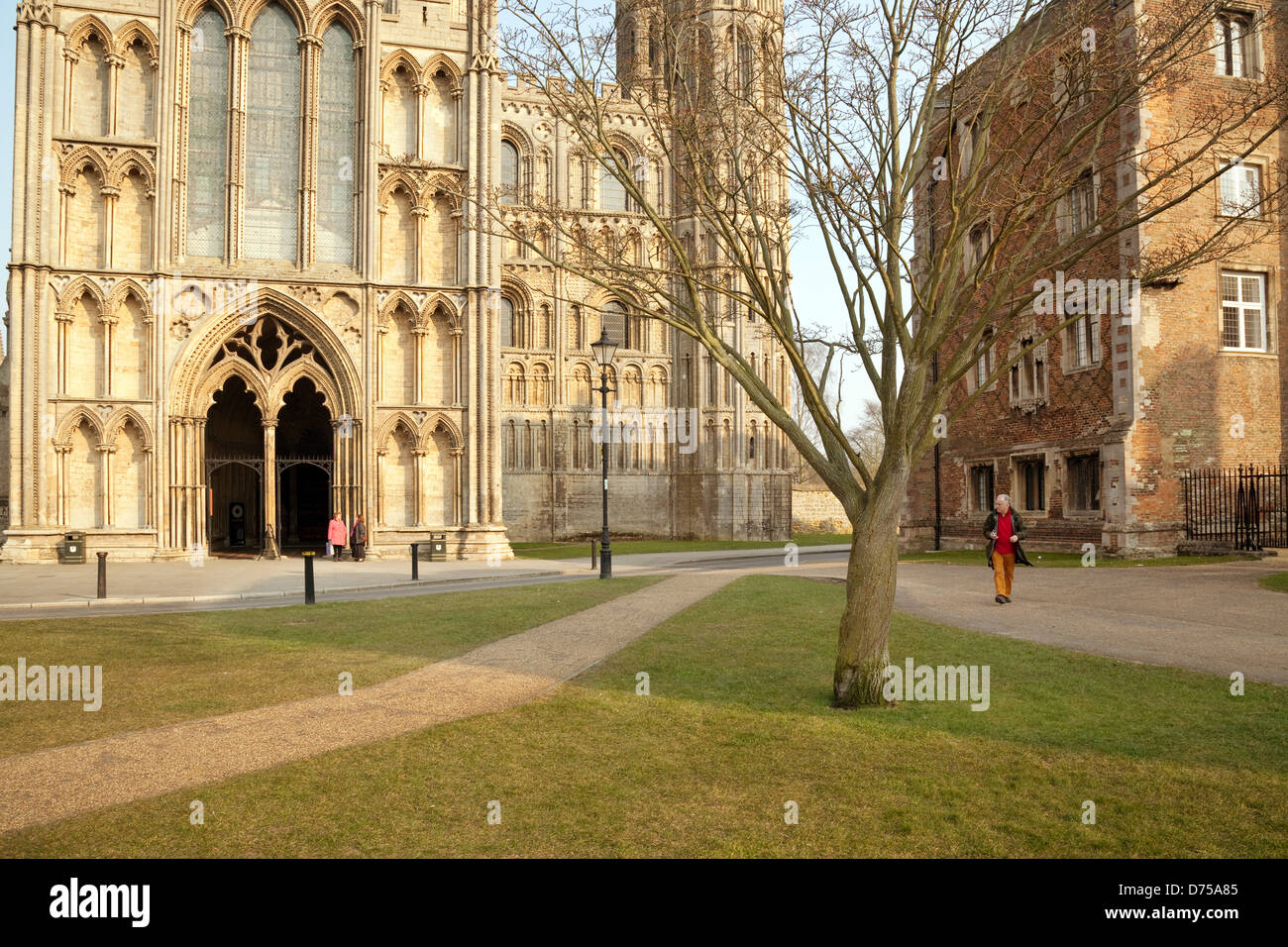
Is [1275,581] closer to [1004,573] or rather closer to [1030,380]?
[1004,573]

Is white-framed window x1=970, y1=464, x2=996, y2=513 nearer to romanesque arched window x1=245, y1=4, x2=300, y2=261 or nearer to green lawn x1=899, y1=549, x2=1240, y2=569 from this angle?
green lawn x1=899, y1=549, x2=1240, y2=569

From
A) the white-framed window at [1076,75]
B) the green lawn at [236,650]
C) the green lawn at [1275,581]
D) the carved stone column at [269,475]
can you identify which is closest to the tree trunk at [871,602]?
the white-framed window at [1076,75]

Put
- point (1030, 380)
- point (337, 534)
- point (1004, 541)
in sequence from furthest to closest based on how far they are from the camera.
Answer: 1. point (337, 534)
2. point (1030, 380)
3. point (1004, 541)

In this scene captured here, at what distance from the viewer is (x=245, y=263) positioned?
31.2 m

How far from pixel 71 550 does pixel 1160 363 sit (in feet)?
94.5

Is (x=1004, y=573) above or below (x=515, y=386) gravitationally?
below

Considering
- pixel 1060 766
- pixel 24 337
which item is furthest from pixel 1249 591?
pixel 24 337

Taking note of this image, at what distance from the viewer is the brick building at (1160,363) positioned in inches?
919

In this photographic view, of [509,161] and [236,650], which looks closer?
[236,650]

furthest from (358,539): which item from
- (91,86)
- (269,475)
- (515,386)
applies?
(515,386)

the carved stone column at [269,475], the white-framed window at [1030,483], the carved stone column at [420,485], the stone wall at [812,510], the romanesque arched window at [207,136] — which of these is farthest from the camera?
the stone wall at [812,510]

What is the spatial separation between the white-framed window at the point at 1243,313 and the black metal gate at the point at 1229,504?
3110 millimetres

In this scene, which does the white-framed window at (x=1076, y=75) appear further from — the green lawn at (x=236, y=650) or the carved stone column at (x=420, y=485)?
the carved stone column at (x=420, y=485)

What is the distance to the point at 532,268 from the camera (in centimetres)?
5050
